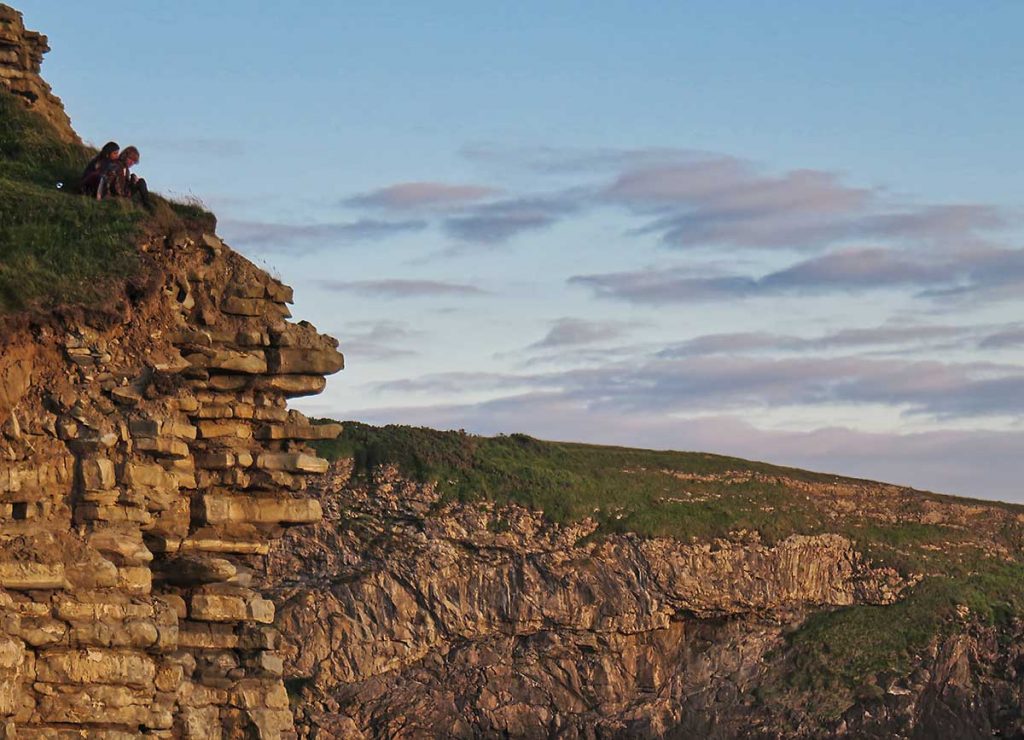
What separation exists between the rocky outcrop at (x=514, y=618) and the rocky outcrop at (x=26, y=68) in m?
24.1

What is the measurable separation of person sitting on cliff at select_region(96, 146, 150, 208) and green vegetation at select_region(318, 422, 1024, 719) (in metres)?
29.8

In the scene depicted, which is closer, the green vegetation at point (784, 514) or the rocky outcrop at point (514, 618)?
the rocky outcrop at point (514, 618)

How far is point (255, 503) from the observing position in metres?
19.6

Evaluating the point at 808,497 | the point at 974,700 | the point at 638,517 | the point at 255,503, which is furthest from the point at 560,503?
the point at 255,503

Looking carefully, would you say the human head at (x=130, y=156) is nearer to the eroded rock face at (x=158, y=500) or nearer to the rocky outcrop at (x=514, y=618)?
the eroded rock face at (x=158, y=500)

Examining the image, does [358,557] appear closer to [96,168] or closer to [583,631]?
[583,631]

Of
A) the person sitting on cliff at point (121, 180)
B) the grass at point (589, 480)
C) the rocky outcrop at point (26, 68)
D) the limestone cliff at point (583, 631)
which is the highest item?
the rocky outcrop at point (26, 68)

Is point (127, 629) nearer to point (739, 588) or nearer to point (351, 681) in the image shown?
point (351, 681)

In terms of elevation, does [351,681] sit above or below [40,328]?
below

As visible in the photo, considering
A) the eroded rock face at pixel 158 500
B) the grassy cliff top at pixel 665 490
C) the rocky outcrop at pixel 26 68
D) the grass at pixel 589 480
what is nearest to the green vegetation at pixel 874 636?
the grassy cliff top at pixel 665 490

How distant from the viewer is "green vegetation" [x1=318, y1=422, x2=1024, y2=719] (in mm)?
52844

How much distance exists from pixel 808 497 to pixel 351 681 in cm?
1647

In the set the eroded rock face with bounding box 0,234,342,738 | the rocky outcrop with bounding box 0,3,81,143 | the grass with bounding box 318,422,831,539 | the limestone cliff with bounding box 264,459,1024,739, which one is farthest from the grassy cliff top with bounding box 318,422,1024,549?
the eroded rock face with bounding box 0,234,342,738

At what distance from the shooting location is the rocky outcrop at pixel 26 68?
23953 millimetres
